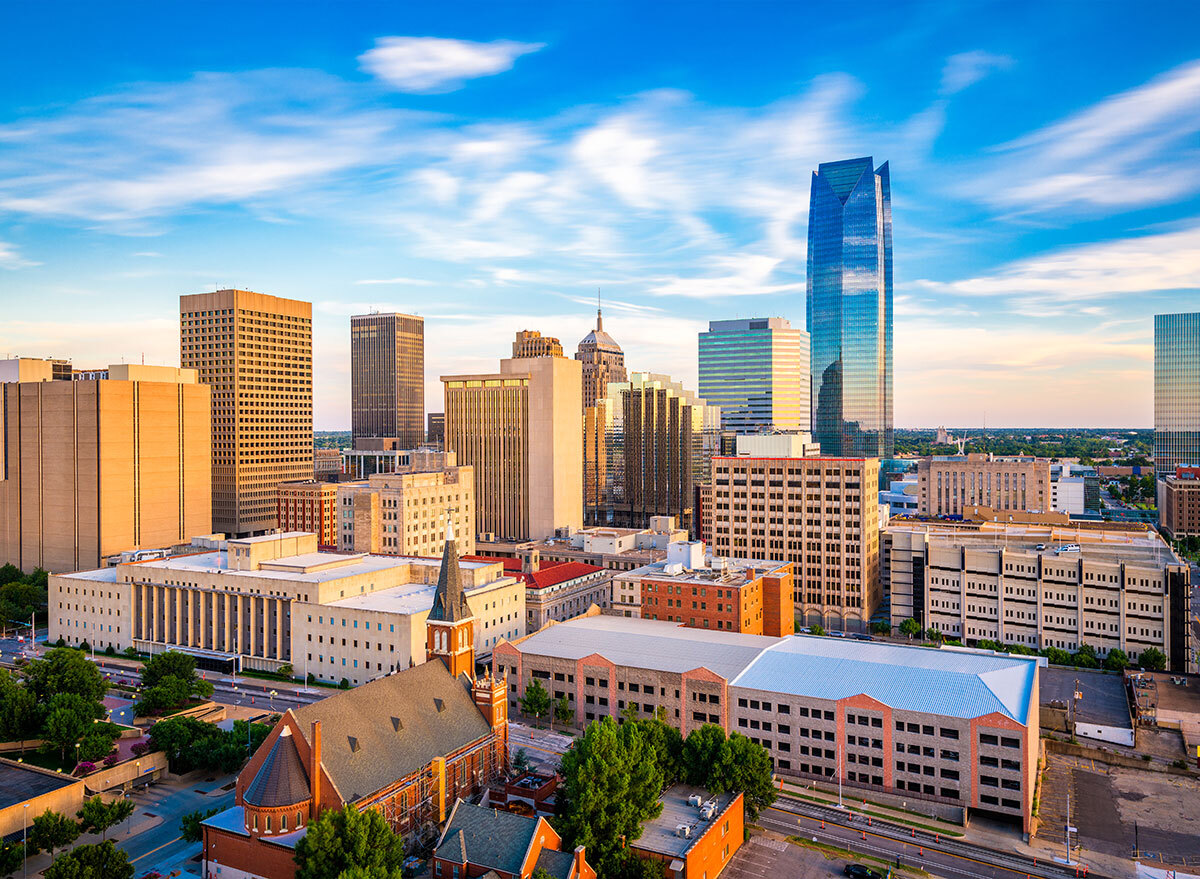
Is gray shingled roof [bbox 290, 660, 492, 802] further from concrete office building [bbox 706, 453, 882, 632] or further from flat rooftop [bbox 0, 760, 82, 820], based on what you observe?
concrete office building [bbox 706, 453, 882, 632]

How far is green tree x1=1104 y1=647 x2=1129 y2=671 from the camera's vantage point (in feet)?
458

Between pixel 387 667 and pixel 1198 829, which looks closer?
pixel 1198 829

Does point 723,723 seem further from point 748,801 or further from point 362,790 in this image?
point 362,790

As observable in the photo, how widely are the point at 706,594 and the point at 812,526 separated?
4908 centimetres

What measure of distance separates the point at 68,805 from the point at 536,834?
1894 inches

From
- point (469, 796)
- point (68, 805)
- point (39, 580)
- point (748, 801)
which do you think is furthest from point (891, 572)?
point (39, 580)

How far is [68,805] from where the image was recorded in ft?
271

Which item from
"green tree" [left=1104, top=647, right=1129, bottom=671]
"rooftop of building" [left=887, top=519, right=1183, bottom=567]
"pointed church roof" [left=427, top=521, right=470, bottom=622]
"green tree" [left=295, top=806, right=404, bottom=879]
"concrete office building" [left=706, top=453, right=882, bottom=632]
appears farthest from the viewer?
"concrete office building" [left=706, top=453, right=882, bottom=632]

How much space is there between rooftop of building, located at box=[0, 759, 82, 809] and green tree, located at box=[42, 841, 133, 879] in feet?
51.1

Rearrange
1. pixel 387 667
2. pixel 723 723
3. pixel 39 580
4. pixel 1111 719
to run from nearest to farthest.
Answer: pixel 723 723 → pixel 1111 719 → pixel 387 667 → pixel 39 580

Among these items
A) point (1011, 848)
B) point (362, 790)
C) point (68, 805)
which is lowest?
point (1011, 848)

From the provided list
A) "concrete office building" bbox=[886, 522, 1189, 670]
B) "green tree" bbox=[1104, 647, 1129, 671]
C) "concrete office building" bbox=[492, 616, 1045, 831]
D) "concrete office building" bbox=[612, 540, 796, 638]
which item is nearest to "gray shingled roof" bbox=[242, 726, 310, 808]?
"concrete office building" bbox=[492, 616, 1045, 831]

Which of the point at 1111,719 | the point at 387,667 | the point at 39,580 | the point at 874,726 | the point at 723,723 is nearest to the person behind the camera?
the point at 874,726

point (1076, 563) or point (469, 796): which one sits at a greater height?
point (1076, 563)
